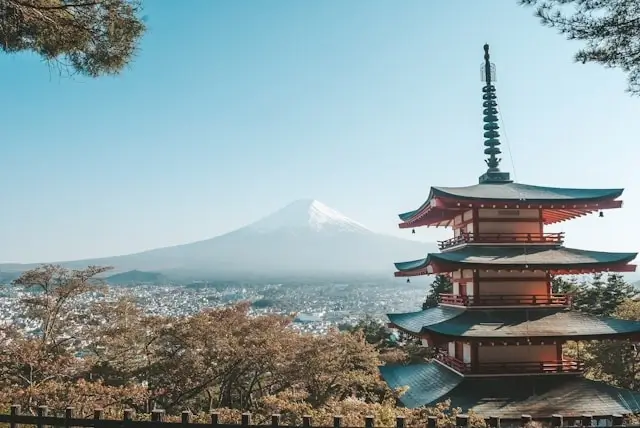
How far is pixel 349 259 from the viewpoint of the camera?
184125 mm

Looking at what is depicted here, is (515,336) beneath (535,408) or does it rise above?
above

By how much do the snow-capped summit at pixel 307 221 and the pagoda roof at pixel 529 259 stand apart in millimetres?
156207

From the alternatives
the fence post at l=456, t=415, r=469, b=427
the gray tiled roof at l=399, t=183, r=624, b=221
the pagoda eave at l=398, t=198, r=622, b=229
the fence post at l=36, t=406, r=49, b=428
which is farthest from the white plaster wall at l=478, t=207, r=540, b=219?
the fence post at l=36, t=406, r=49, b=428

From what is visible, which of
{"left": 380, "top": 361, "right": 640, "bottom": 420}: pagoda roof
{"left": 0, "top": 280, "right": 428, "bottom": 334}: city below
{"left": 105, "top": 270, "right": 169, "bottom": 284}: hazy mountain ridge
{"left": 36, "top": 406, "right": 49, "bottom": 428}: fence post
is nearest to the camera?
{"left": 36, "top": 406, "right": 49, "bottom": 428}: fence post

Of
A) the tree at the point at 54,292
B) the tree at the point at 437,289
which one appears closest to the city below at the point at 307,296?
the tree at the point at 437,289

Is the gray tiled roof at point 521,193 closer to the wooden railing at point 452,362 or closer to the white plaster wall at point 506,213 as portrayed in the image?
the white plaster wall at point 506,213

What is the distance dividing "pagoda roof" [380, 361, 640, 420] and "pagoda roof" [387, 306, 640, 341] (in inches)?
39.9

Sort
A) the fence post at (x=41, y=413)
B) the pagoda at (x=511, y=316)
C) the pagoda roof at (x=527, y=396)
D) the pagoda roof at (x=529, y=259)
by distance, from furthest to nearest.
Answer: the pagoda roof at (x=529, y=259)
the pagoda at (x=511, y=316)
the pagoda roof at (x=527, y=396)
the fence post at (x=41, y=413)

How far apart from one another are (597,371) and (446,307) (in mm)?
8770

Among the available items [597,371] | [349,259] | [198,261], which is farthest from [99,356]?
[349,259]

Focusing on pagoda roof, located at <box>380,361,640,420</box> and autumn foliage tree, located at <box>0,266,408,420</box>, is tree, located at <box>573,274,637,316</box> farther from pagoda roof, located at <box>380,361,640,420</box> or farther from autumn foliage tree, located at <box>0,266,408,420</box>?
pagoda roof, located at <box>380,361,640,420</box>

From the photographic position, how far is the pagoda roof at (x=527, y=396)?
1038 centimetres

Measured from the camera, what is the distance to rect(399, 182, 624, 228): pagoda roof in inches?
488

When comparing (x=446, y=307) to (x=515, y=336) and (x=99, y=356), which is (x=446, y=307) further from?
(x=99, y=356)
